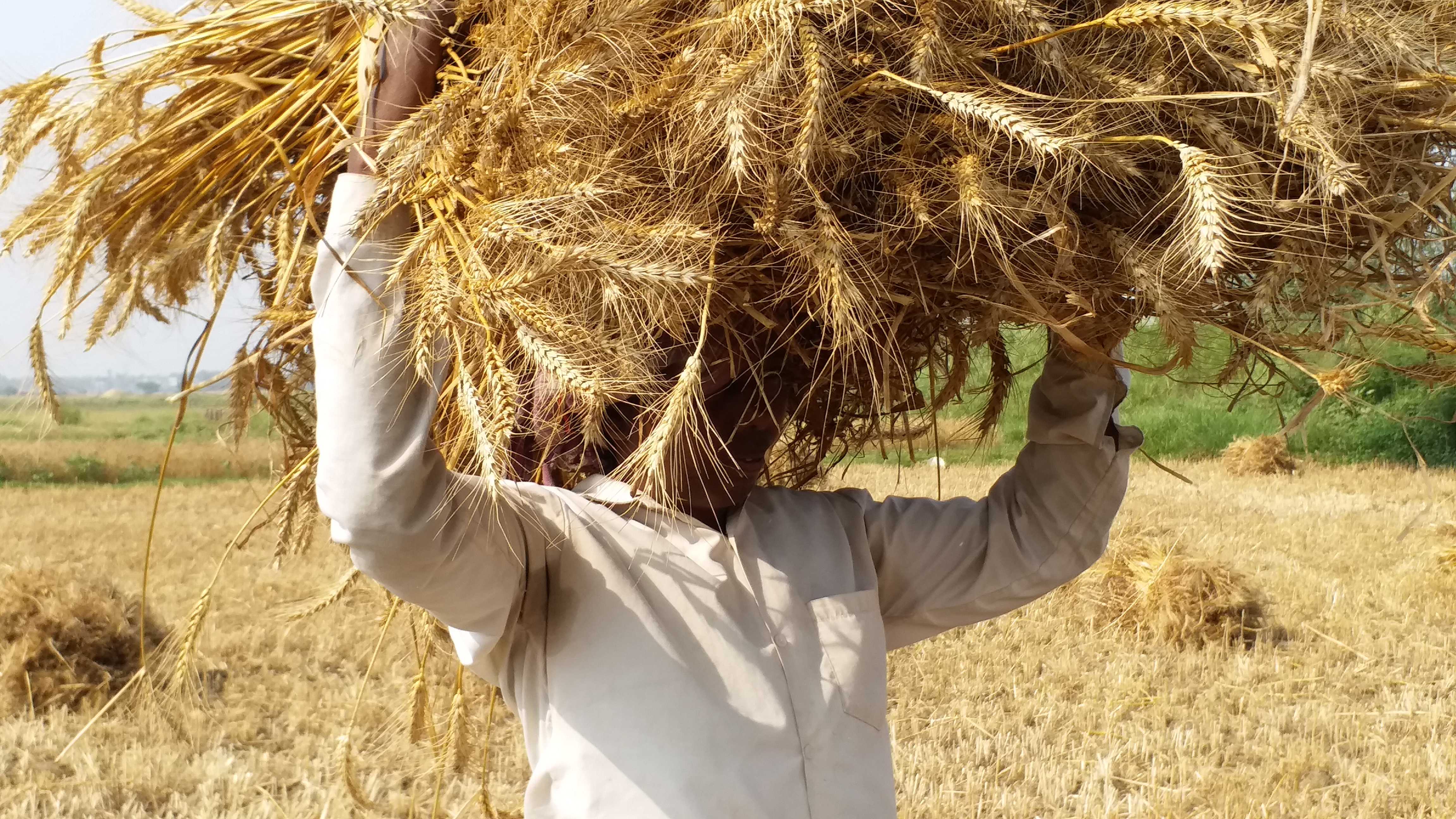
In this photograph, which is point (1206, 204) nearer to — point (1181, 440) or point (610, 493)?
point (610, 493)

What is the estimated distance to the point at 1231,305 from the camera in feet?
3.56

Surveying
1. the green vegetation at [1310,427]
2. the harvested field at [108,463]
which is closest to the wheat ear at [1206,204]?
the green vegetation at [1310,427]

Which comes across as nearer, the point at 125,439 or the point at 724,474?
the point at 724,474

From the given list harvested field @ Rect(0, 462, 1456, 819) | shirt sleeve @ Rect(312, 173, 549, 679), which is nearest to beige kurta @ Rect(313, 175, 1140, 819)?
shirt sleeve @ Rect(312, 173, 549, 679)

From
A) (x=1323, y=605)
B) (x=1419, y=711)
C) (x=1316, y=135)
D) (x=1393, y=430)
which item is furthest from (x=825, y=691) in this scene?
(x=1393, y=430)

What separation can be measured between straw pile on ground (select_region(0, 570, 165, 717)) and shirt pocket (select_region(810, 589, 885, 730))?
2.71 metres

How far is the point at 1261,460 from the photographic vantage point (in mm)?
7344

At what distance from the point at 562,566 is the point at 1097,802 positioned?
7.46 ft

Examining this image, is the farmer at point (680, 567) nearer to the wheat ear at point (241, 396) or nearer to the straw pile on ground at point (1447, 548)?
the wheat ear at point (241, 396)

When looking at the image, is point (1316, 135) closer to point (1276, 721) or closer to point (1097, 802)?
point (1097, 802)

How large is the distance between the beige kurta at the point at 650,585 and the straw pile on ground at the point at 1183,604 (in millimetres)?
3042

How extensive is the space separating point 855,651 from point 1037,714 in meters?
2.50

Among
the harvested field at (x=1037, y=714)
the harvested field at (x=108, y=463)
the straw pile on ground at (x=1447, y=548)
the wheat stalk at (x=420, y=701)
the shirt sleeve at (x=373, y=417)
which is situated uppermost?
the shirt sleeve at (x=373, y=417)

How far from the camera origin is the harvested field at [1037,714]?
2.79 meters
